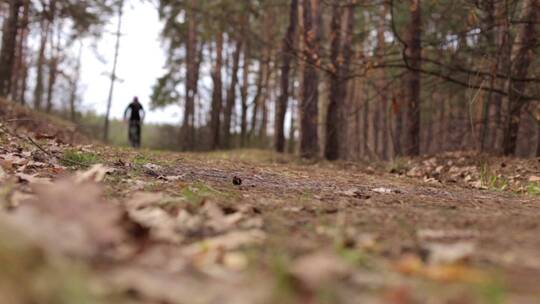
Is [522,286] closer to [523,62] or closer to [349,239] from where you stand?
[349,239]

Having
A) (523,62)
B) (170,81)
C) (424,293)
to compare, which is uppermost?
(170,81)

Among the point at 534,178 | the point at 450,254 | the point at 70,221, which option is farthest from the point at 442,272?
the point at 534,178

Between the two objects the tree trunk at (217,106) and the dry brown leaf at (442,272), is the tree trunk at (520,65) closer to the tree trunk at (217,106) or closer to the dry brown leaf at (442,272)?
the dry brown leaf at (442,272)

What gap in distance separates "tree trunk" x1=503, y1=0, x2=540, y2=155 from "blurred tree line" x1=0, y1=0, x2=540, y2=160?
0.02m

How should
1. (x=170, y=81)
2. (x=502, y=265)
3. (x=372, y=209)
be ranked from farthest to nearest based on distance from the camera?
(x=170, y=81) < (x=372, y=209) < (x=502, y=265)

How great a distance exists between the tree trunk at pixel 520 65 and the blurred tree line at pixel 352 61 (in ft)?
0.07

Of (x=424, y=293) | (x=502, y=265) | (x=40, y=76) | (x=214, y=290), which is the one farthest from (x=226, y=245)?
(x=40, y=76)

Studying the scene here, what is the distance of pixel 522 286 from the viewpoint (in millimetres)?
1397

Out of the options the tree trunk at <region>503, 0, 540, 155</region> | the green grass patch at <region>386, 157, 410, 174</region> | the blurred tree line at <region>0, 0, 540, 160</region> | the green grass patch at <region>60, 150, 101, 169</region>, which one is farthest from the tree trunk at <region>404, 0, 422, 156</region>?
the green grass patch at <region>60, 150, 101, 169</region>

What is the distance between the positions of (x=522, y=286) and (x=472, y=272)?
0.13m

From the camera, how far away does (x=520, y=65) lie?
27.7 ft

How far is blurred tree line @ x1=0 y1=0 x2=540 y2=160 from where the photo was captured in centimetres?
820

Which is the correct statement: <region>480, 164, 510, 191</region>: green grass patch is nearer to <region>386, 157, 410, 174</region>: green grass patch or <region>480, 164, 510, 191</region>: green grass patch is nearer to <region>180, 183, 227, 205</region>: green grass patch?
<region>386, 157, 410, 174</region>: green grass patch

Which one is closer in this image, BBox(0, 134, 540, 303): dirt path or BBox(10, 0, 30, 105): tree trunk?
BBox(0, 134, 540, 303): dirt path
